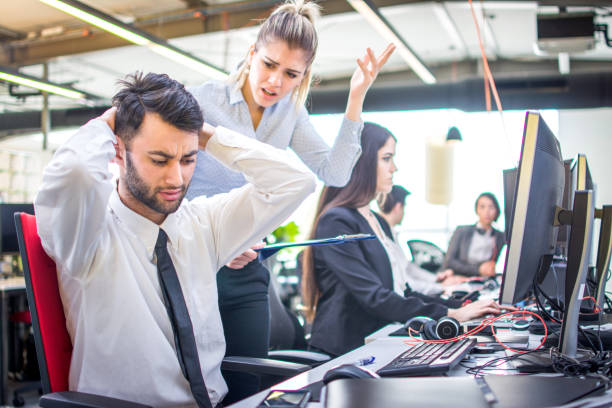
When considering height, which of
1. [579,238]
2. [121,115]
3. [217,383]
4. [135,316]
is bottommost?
[217,383]

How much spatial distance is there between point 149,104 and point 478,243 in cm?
531

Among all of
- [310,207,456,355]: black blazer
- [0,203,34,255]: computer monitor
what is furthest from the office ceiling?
[310,207,456,355]: black blazer

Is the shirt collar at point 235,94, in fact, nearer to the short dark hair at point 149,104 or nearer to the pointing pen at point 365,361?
the short dark hair at point 149,104

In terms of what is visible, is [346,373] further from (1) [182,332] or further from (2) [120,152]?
(2) [120,152]

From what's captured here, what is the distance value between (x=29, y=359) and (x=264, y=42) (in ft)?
13.3

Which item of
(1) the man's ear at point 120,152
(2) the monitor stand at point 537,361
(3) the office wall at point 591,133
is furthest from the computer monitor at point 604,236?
(3) the office wall at point 591,133

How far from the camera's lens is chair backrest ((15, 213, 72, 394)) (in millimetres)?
1175

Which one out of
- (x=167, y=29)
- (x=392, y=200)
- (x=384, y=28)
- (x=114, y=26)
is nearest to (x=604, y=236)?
(x=392, y=200)

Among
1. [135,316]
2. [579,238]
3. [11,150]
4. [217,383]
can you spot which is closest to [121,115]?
[135,316]

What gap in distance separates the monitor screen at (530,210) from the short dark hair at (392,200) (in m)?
3.39

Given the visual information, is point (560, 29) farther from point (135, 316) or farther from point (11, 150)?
point (11, 150)

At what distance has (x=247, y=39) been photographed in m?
8.09

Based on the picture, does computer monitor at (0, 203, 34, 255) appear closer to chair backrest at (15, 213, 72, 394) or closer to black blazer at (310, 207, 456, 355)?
black blazer at (310, 207, 456, 355)

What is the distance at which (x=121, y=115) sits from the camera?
1359 mm
